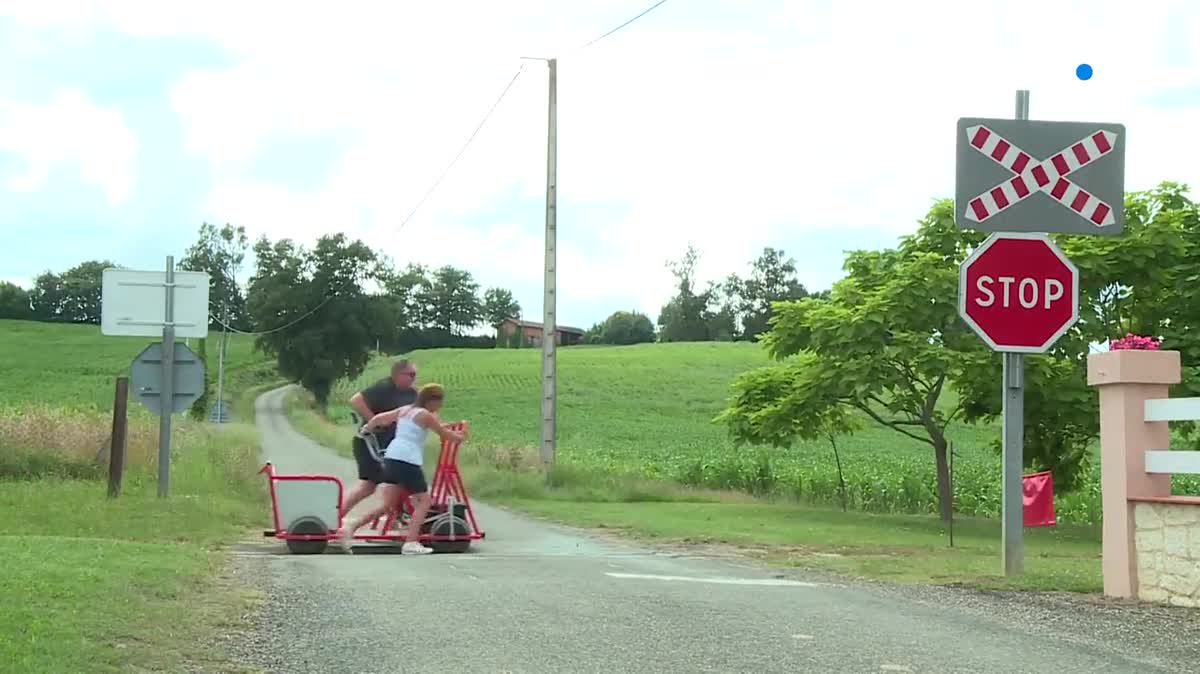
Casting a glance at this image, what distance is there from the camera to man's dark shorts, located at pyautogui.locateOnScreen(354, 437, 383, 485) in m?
15.1

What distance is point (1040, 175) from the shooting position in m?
11.7

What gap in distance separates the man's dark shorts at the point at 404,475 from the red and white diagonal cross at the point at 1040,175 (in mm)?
6270

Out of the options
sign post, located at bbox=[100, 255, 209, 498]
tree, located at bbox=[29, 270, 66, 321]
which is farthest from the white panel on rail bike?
tree, located at bbox=[29, 270, 66, 321]

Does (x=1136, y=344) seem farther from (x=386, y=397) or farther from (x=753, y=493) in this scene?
(x=753, y=493)

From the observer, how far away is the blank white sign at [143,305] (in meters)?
19.1

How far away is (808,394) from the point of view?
947 inches

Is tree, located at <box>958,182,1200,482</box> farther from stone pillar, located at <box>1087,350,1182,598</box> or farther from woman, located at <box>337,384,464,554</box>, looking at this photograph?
stone pillar, located at <box>1087,350,1182,598</box>

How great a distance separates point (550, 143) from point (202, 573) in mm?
19005

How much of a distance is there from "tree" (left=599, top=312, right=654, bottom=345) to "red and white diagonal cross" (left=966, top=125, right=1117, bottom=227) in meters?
146

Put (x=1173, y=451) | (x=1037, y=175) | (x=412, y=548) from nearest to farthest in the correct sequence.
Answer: (x=1173, y=451)
(x=1037, y=175)
(x=412, y=548)

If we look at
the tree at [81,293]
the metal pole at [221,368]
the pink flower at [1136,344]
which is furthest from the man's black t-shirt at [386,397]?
the tree at [81,293]

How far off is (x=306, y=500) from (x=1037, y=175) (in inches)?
318

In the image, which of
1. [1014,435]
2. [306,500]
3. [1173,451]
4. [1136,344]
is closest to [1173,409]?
[1173,451]

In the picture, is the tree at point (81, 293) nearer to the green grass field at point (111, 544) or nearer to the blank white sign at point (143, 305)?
the green grass field at point (111, 544)
